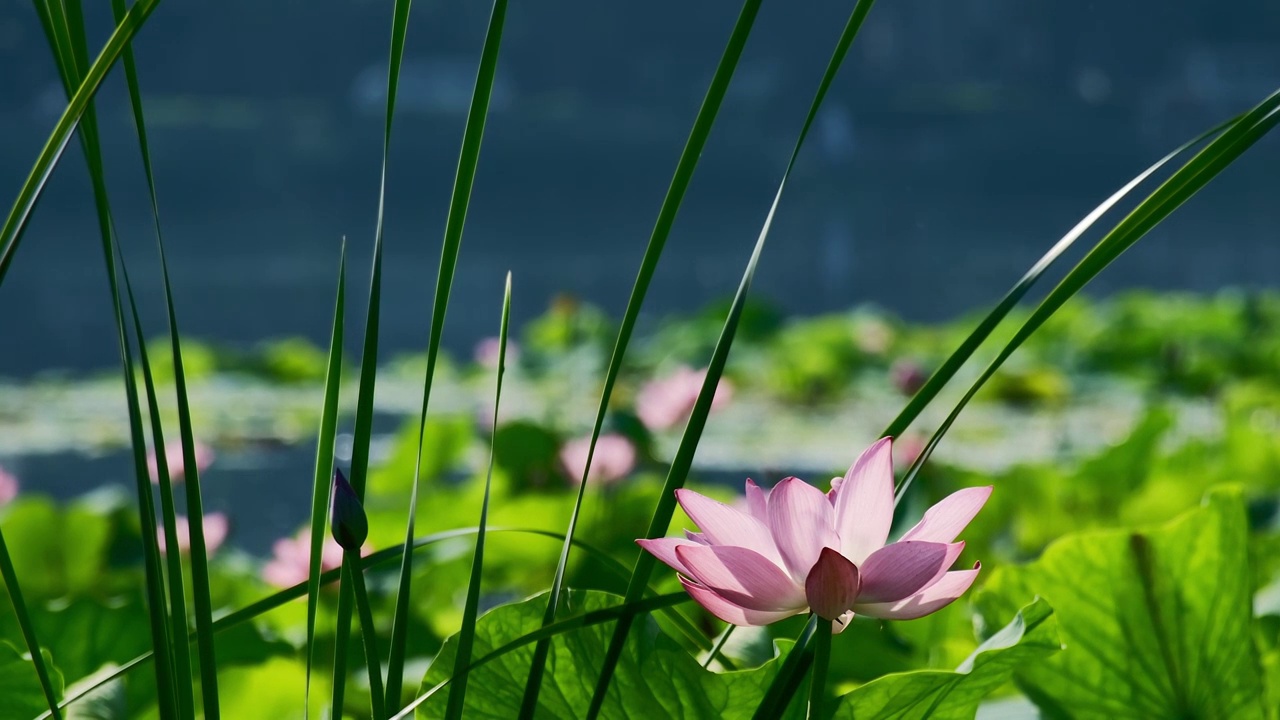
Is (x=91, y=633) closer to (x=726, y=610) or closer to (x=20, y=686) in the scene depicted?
(x=20, y=686)

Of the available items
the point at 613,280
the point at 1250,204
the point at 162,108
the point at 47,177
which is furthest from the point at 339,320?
the point at 162,108

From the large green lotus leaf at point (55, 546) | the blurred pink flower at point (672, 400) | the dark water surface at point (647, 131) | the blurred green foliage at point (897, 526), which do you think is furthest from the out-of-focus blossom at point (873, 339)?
the dark water surface at point (647, 131)

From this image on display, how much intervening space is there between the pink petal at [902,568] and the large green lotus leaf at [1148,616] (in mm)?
137

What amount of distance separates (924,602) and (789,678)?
4cm

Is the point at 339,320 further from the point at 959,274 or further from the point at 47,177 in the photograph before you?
the point at 959,274

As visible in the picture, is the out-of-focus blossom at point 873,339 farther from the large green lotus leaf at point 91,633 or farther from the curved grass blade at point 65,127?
the curved grass blade at point 65,127

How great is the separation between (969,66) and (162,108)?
8.22 meters

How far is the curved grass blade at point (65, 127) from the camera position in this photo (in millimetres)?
269

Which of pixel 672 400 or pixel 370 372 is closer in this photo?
pixel 370 372

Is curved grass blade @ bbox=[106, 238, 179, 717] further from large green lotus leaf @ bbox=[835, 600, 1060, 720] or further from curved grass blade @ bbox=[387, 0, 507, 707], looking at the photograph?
large green lotus leaf @ bbox=[835, 600, 1060, 720]

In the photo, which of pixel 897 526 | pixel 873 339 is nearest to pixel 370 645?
pixel 897 526

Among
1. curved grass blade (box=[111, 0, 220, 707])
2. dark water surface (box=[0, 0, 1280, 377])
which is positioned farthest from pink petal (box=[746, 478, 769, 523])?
dark water surface (box=[0, 0, 1280, 377])

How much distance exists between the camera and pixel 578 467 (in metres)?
0.88

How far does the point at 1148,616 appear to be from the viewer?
0.37 metres
